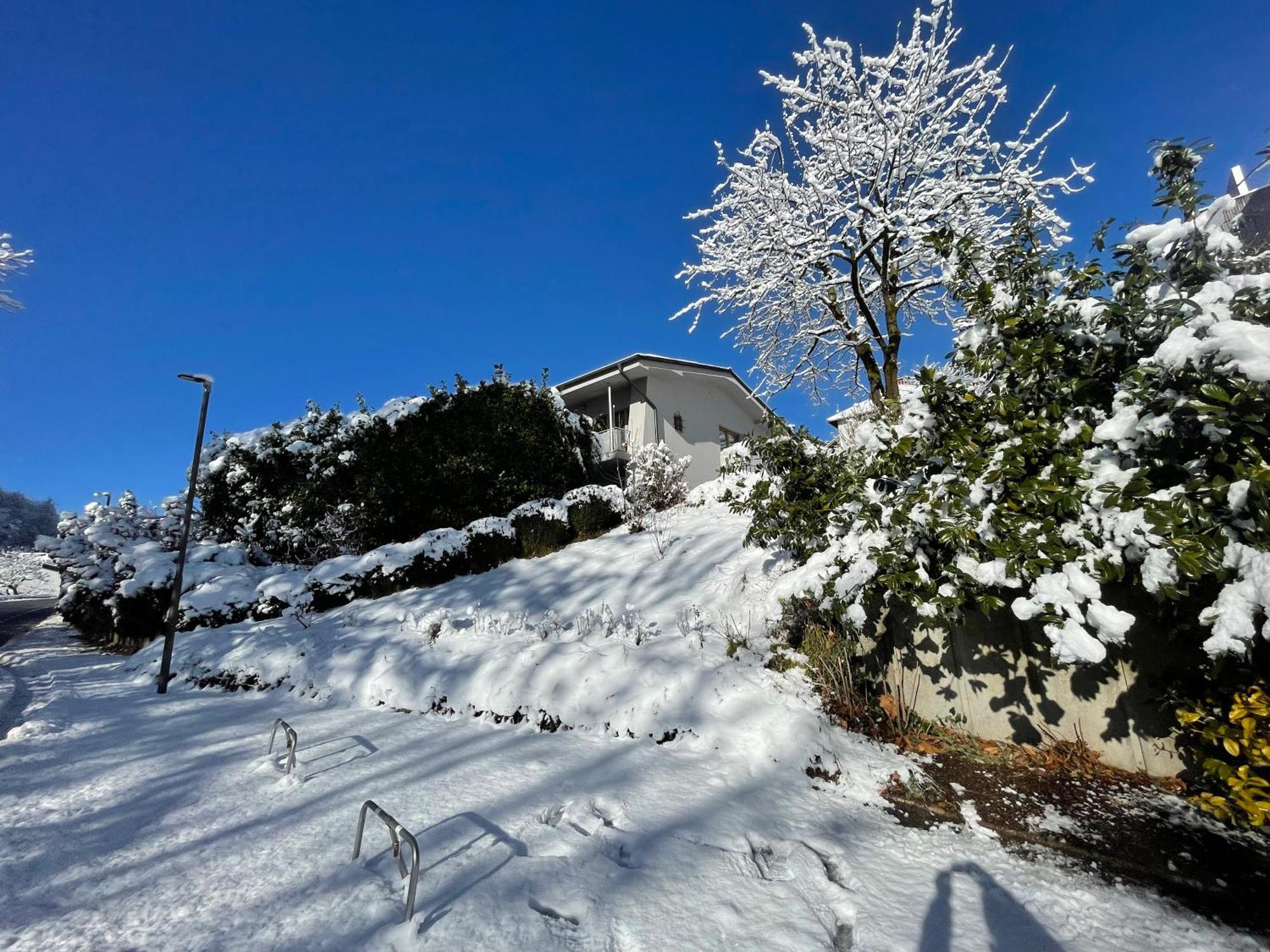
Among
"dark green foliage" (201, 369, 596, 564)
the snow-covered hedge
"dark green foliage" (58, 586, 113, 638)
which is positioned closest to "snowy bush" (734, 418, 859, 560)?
the snow-covered hedge

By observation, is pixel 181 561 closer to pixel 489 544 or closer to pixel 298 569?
pixel 298 569

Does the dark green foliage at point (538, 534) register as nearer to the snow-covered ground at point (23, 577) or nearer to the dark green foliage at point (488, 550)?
the dark green foliage at point (488, 550)

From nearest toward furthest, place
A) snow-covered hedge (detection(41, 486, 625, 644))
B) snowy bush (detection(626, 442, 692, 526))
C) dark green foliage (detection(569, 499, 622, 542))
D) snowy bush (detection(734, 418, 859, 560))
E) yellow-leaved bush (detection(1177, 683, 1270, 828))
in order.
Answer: yellow-leaved bush (detection(1177, 683, 1270, 828)) → snowy bush (detection(734, 418, 859, 560)) → snow-covered hedge (detection(41, 486, 625, 644)) → dark green foliage (detection(569, 499, 622, 542)) → snowy bush (detection(626, 442, 692, 526))

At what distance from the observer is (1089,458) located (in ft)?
11.3

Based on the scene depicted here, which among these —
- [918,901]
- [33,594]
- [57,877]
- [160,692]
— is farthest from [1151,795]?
[33,594]

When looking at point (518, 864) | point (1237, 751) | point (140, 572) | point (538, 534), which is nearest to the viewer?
point (1237, 751)

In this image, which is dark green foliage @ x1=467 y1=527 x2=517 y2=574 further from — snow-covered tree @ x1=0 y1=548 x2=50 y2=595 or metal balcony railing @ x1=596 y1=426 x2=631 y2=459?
snow-covered tree @ x1=0 y1=548 x2=50 y2=595

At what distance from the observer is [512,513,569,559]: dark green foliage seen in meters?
10.9

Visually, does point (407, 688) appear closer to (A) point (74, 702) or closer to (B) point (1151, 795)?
(A) point (74, 702)

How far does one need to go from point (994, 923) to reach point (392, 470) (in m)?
14.2

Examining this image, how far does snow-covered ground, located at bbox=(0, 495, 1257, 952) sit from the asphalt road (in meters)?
20.7

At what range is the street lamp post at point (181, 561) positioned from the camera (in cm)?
840

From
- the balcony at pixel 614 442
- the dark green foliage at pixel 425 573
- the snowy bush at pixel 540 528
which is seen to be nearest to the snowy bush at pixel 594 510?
the snowy bush at pixel 540 528

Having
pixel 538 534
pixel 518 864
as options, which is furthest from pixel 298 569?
pixel 518 864
